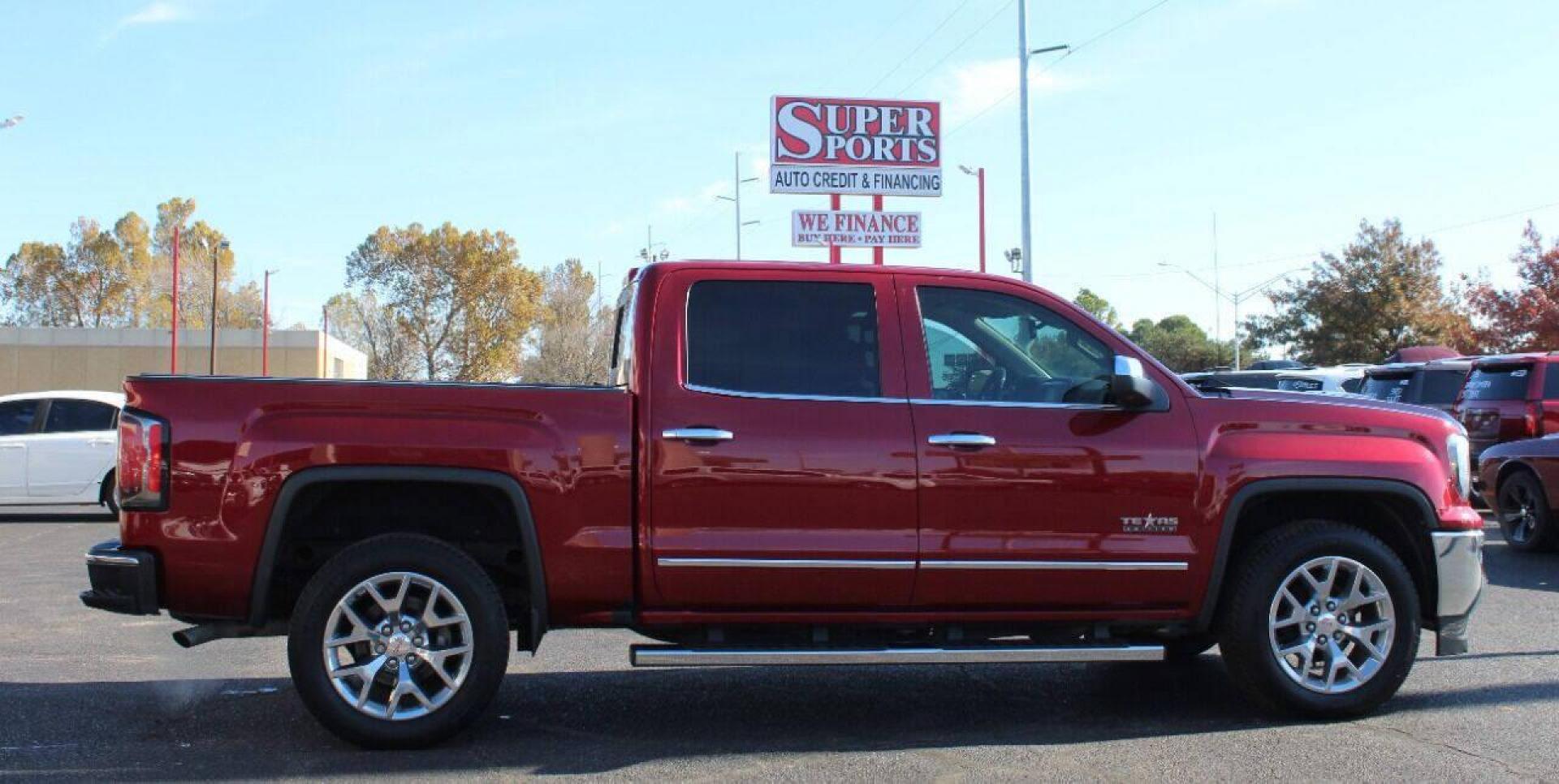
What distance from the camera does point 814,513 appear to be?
17.8 ft

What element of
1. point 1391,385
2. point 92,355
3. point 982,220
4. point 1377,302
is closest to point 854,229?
point 982,220

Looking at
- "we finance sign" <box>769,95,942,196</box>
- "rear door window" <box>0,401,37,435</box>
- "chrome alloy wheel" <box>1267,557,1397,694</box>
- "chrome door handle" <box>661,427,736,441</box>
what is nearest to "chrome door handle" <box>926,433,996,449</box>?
"chrome door handle" <box>661,427,736,441</box>

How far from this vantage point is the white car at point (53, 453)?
15047mm

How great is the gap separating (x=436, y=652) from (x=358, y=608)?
0.35 metres

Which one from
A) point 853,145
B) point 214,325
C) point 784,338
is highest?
point 853,145

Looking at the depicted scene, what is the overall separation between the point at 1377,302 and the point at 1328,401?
47.6 m

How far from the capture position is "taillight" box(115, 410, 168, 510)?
5176mm

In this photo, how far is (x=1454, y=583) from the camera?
234 inches

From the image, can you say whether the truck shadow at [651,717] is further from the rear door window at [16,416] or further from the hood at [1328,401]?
the rear door window at [16,416]

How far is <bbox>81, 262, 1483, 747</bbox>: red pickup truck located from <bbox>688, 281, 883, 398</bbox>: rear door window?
0.04ft

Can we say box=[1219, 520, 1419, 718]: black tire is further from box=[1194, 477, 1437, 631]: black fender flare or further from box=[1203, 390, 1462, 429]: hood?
box=[1203, 390, 1462, 429]: hood

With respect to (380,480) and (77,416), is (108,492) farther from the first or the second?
(380,480)

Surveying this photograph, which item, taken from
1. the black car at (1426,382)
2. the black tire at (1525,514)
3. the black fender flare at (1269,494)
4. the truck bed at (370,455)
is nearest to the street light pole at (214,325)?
the black car at (1426,382)

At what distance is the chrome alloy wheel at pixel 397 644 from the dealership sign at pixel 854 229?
1914 centimetres
